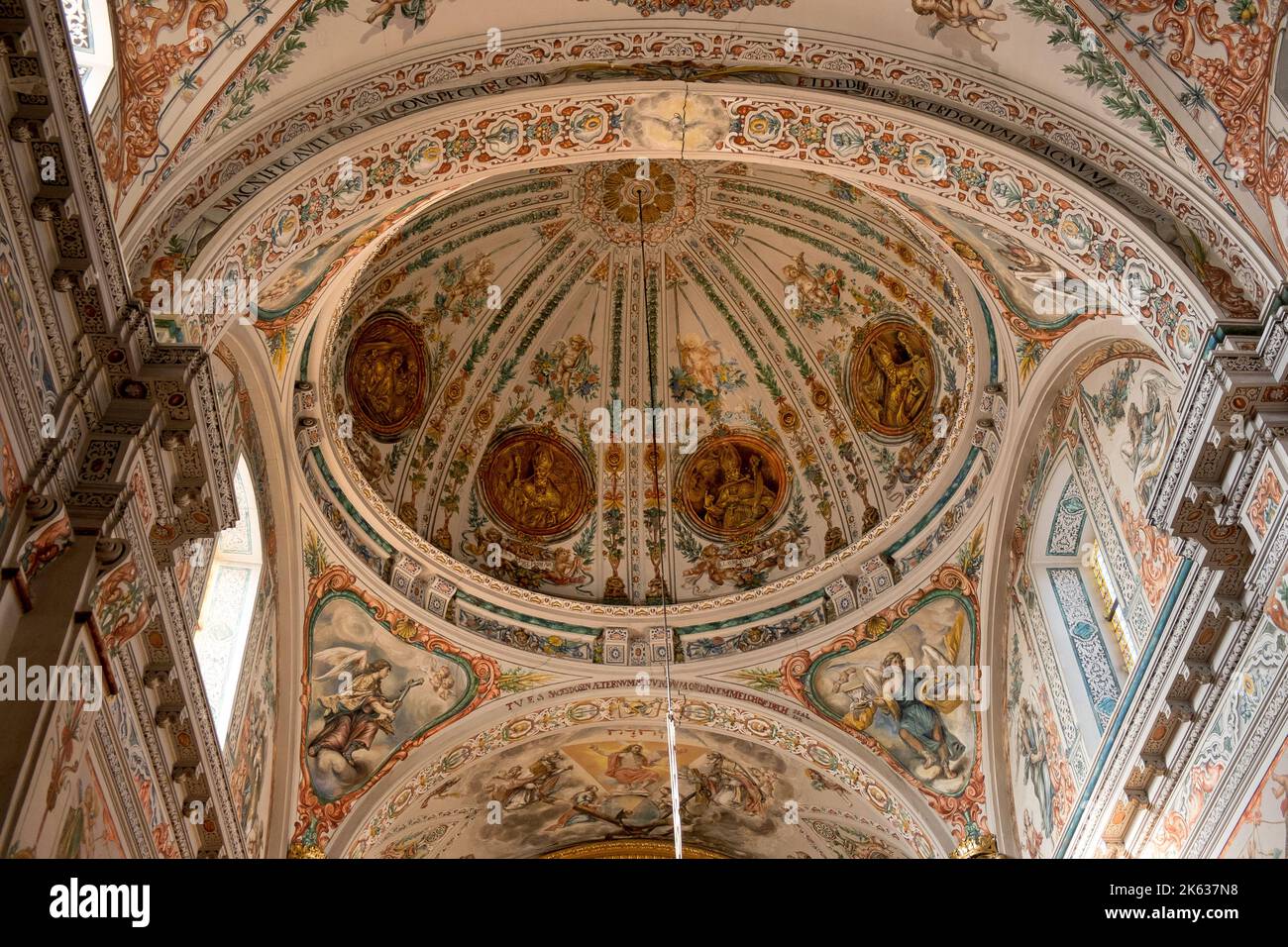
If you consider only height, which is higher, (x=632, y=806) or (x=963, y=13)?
(x=963, y=13)

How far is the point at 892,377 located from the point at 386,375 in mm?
6691

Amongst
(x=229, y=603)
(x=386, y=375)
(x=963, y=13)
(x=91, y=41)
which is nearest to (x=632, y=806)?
(x=386, y=375)

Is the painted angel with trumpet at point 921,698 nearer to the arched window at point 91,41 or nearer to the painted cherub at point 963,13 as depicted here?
the painted cherub at point 963,13

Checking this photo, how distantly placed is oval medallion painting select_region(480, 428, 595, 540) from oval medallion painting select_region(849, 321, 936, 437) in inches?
160

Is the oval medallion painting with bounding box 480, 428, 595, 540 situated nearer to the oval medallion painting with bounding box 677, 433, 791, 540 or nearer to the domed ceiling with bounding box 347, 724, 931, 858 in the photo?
the oval medallion painting with bounding box 677, 433, 791, 540

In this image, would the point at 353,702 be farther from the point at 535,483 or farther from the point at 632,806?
the point at 632,806

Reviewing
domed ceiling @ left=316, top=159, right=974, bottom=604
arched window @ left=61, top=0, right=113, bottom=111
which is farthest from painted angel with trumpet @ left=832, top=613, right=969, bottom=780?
arched window @ left=61, top=0, right=113, bottom=111

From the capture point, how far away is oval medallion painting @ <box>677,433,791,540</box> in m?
18.3

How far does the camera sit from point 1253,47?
9.24 meters

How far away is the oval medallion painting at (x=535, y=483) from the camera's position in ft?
59.6

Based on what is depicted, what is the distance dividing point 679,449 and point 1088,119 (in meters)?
9.36

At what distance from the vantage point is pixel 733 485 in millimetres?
18641
